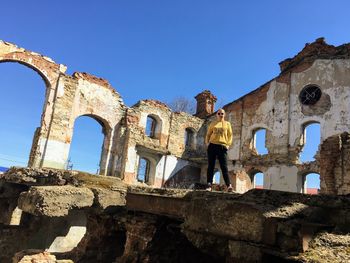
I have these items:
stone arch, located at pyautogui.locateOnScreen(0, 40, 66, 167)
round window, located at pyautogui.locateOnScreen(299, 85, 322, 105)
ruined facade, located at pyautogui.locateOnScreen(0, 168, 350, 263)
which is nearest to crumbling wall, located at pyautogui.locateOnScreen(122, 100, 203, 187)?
stone arch, located at pyautogui.locateOnScreen(0, 40, 66, 167)

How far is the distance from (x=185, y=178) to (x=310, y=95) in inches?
381

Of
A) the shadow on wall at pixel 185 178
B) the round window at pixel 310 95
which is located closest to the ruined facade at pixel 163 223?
the shadow on wall at pixel 185 178

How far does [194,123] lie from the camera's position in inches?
893

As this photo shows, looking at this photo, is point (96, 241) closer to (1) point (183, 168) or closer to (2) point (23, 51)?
(2) point (23, 51)

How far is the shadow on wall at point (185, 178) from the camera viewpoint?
2051cm

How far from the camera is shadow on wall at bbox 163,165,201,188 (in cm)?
2051

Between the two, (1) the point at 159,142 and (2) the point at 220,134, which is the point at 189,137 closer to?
(1) the point at 159,142

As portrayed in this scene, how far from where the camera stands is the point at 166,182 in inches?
795

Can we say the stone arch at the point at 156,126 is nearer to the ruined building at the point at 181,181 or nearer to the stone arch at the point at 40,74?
the ruined building at the point at 181,181

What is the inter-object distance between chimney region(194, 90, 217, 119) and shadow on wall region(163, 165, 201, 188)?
442cm

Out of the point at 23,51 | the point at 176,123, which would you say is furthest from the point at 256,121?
the point at 23,51

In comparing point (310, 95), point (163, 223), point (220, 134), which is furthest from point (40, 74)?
point (310, 95)

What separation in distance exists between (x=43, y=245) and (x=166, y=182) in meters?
12.2

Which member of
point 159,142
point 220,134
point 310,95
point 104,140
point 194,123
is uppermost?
point 310,95
